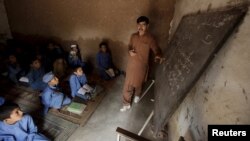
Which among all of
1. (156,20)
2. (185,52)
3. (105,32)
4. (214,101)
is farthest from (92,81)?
(214,101)

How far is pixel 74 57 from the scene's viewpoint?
19.2ft

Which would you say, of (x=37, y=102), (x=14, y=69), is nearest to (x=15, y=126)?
(x=37, y=102)

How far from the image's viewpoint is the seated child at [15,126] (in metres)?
3.28

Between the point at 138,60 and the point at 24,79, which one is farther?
the point at 24,79

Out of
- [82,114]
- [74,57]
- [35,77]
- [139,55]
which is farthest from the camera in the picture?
[74,57]

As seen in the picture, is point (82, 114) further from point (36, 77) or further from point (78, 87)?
point (36, 77)

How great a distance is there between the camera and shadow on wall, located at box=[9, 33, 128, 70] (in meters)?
5.60

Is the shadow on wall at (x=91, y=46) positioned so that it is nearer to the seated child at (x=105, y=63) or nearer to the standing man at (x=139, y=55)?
the seated child at (x=105, y=63)

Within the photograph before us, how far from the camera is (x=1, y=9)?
6273 mm

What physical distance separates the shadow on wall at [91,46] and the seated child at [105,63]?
0.20 m

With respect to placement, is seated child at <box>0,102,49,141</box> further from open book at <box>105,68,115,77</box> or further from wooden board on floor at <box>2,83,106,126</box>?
open book at <box>105,68,115,77</box>

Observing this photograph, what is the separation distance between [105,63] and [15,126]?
2.78 meters

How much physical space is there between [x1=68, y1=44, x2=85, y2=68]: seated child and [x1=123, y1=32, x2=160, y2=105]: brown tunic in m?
2.05

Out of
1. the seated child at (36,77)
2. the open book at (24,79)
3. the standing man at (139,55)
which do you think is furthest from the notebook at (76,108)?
the open book at (24,79)
